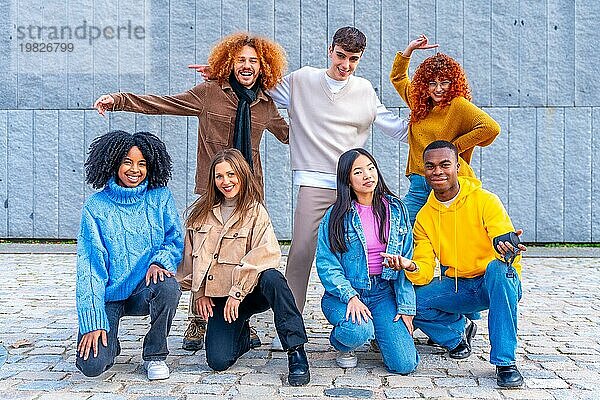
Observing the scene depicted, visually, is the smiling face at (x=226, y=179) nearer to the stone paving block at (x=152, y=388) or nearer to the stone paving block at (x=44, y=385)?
the stone paving block at (x=152, y=388)

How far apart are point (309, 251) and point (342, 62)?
112 cm

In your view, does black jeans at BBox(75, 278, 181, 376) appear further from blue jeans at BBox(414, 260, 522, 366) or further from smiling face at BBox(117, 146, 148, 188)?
blue jeans at BBox(414, 260, 522, 366)

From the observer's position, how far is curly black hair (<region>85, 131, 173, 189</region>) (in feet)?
14.0

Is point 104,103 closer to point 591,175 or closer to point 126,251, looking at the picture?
point 126,251

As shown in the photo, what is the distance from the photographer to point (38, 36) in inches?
389

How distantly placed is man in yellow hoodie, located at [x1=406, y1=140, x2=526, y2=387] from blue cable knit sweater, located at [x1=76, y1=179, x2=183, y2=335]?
1343 mm

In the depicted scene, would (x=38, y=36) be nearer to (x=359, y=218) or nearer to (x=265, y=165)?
(x=265, y=165)

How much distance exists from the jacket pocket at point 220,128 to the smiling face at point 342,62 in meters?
0.68

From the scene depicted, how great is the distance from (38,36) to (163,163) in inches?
249

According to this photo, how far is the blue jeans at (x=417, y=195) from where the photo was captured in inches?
191

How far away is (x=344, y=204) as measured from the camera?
4.32m

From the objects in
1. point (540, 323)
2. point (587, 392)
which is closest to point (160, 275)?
point (587, 392)

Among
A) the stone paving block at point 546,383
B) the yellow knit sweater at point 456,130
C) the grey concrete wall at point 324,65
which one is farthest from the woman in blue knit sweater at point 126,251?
the grey concrete wall at point 324,65

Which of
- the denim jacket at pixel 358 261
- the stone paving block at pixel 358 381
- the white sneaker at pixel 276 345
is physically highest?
the denim jacket at pixel 358 261
